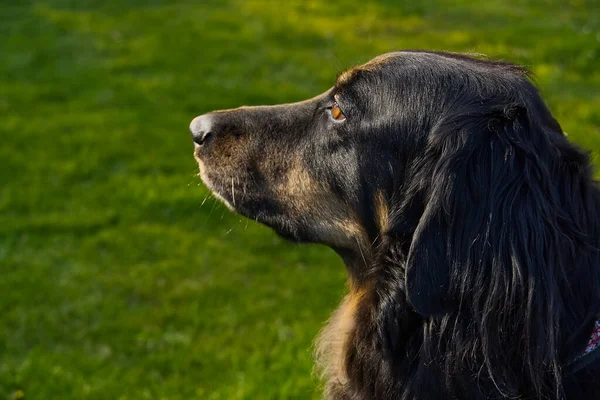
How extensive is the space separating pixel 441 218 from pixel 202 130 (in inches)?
50.8

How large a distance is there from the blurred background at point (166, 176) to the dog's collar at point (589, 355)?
174 cm

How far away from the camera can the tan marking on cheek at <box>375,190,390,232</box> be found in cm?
271

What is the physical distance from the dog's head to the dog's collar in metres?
0.44

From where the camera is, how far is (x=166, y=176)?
639 cm

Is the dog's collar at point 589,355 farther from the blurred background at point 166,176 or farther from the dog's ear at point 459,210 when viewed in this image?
the blurred background at point 166,176

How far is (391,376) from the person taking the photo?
2582 millimetres

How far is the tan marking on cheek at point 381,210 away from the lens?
271 cm

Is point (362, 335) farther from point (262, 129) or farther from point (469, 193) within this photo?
point (262, 129)

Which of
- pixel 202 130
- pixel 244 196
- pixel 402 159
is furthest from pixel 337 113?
pixel 202 130

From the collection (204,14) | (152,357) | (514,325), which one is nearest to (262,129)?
(514,325)

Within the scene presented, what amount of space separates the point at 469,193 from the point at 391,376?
734 mm

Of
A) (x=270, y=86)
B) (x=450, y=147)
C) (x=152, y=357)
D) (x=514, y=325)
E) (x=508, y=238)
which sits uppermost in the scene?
(x=450, y=147)

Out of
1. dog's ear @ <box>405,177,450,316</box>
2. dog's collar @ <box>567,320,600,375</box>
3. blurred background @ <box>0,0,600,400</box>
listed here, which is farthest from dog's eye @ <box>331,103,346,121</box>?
blurred background @ <box>0,0,600,400</box>

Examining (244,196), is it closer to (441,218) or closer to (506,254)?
(441,218)
